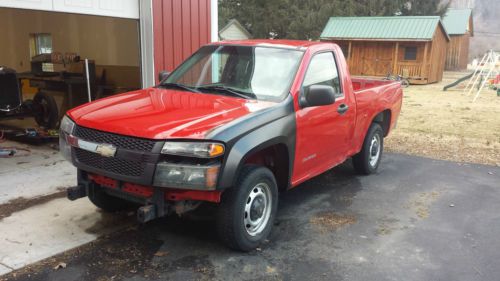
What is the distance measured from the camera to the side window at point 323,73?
16.9 feet

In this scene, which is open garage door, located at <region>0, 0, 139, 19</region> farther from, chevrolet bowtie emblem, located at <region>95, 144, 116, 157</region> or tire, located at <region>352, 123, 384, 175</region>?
tire, located at <region>352, 123, 384, 175</region>

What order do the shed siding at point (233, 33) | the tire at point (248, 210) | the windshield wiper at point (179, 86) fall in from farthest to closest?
the shed siding at point (233, 33), the windshield wiper at point (179, 86), the tire at point (248, 210)

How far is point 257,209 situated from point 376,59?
83.7ft

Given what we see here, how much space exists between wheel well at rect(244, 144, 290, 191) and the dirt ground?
16.0 feet

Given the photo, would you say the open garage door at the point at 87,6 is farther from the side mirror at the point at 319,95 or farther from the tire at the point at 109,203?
the side mirror at the point at 319,95

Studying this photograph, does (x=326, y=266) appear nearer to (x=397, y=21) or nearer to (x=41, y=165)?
(x=41, y=165)

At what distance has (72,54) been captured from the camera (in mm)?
11000

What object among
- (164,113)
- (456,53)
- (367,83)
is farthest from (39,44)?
(456,53)

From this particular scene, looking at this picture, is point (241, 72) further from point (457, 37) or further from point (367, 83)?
point (457, 37)

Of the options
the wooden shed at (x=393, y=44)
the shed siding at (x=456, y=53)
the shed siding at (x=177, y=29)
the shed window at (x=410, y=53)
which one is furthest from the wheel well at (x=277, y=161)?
the shed siding at (x=456, y=53)

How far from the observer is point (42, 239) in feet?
14.7

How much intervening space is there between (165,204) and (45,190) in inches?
104

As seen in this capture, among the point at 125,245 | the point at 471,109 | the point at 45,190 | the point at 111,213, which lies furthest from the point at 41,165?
the point at 471,109

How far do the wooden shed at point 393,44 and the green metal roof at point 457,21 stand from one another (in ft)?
45.3
